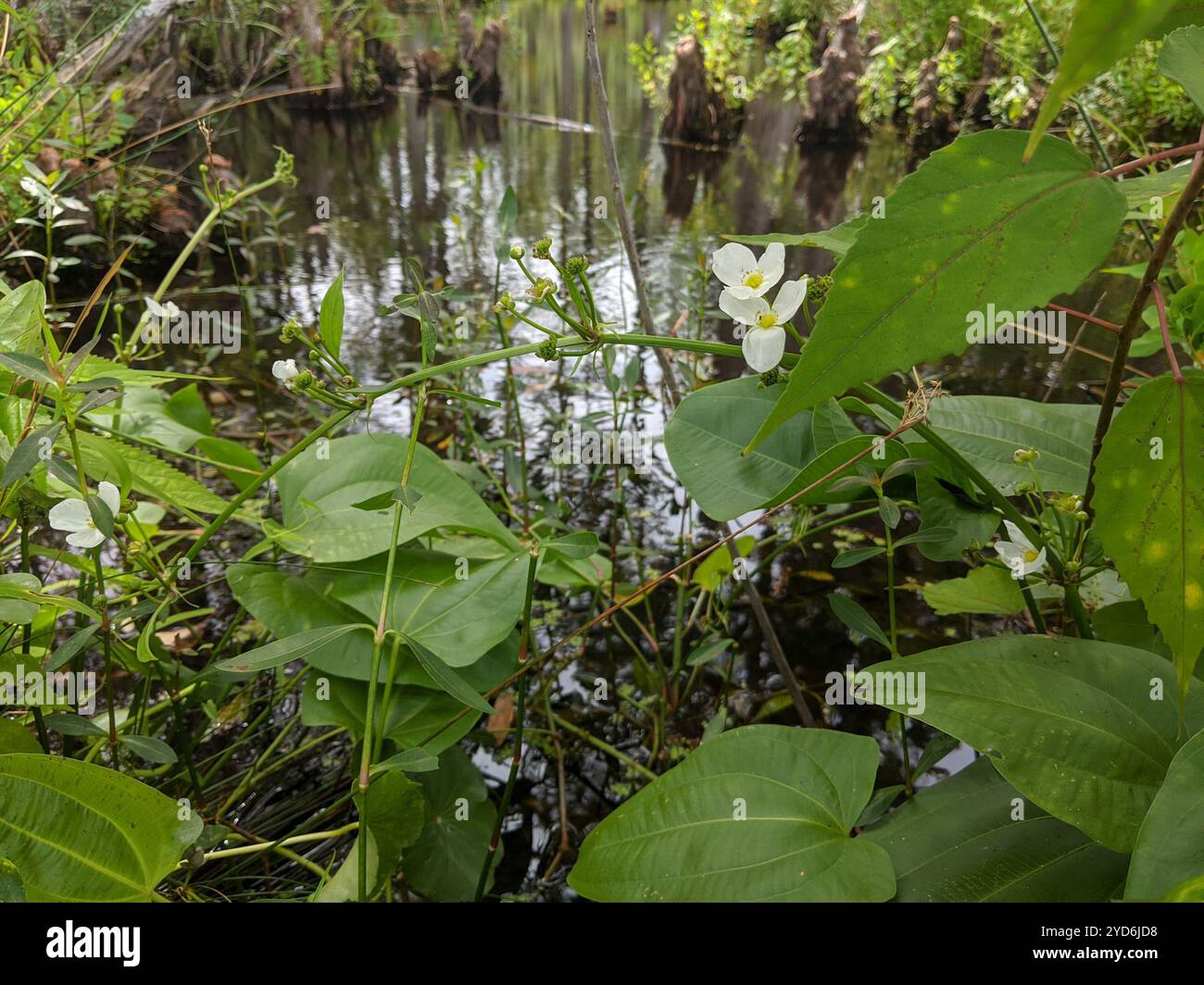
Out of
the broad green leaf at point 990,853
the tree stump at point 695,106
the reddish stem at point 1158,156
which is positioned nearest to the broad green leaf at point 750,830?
the broad green leaf at point 990,853

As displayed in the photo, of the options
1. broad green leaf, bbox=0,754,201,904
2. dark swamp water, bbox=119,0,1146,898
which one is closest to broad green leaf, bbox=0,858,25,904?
broad green leaf, bbox=0,754,201,904

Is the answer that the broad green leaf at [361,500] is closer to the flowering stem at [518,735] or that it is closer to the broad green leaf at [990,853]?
the flowering stem at [518,735]

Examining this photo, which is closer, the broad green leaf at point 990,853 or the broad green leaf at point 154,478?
the broad green leaf at point 990,853

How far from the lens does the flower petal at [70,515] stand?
25.6 inches

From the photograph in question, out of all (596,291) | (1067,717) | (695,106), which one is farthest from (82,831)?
(695,106)

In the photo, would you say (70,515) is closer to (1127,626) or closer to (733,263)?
(733,263)

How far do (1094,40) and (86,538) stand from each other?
27.8 inches

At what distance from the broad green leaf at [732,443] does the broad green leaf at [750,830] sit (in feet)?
0.63

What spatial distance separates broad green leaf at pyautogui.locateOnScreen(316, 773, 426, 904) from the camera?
666 mm

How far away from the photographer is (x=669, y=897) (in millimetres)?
527
